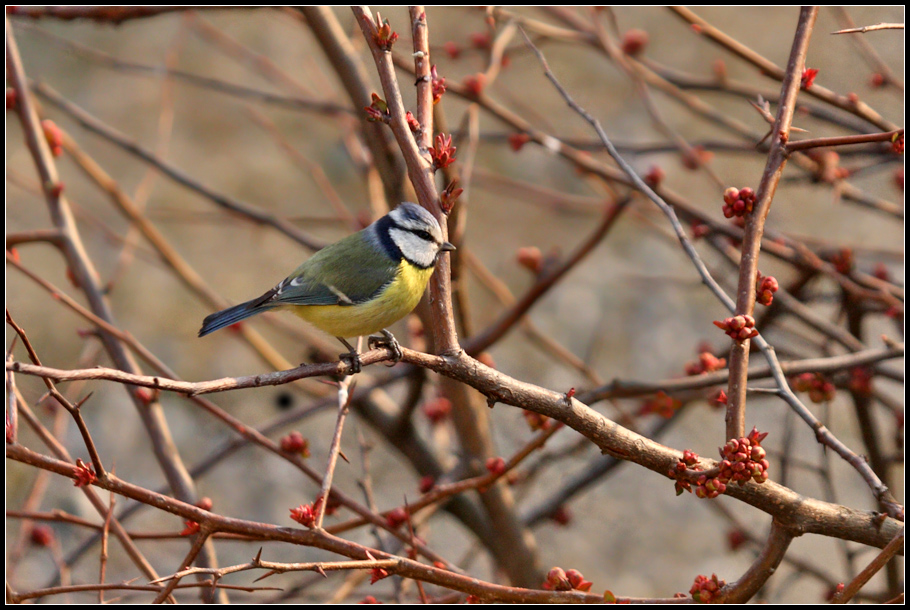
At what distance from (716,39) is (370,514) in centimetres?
131

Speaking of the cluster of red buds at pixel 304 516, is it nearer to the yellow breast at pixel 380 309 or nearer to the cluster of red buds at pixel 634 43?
the yellow breast at pixel 380 309

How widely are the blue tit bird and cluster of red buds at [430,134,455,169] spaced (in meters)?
0.24

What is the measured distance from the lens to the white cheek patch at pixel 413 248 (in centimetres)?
162

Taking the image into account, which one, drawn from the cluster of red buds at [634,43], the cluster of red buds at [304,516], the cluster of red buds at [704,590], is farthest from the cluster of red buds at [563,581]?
the cluster of red buds at [634,43]

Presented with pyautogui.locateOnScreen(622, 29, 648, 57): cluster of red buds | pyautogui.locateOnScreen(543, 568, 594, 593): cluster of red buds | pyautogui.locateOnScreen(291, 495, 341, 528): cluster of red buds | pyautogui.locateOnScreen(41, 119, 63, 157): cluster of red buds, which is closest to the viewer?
pyautogui.locateOnScreen(291, 495, 341, 528): cluster of red buds

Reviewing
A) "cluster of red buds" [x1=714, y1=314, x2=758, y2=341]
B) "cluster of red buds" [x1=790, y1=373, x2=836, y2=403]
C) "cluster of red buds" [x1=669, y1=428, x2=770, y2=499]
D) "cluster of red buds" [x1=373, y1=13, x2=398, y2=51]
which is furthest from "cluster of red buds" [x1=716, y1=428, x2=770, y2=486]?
"cluster of red buds" [x1=373, y1=13, x2=398, y2=51]

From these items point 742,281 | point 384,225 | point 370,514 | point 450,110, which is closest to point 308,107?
point 384,225

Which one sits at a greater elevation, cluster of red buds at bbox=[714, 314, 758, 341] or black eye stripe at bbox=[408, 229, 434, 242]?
black eye stripe at bbox=[408, 229, 434, 242]

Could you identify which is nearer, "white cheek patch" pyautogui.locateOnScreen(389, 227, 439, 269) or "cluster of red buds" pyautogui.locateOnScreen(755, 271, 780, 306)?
"cluster of red buds" pyautogui.locateOnScreen(755, 271, 780, 306)

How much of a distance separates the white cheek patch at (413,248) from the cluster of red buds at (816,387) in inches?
32.9

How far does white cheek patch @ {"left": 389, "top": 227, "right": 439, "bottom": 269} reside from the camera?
1617 millimetres

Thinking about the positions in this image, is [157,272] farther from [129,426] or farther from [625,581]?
[625,581]

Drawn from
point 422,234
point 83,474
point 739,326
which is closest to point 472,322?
point 422,234

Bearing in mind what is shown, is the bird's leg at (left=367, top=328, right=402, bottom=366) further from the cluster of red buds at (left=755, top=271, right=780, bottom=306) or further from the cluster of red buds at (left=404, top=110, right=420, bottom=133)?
the cluster of red buds at (left=755, top=271, right=780, bottom=306)
